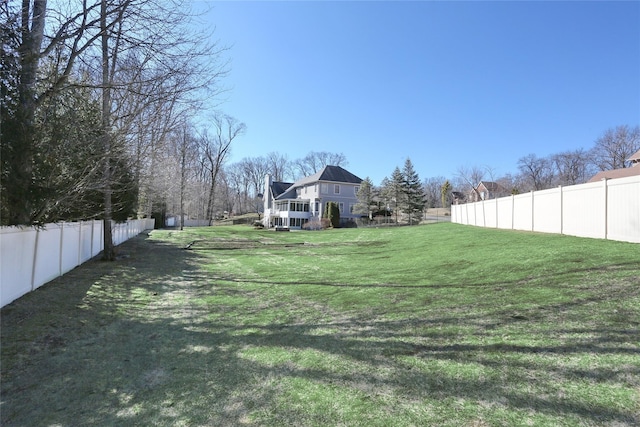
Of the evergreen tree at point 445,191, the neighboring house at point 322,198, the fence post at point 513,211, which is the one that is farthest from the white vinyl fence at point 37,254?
the evergreen tree at point 445,191

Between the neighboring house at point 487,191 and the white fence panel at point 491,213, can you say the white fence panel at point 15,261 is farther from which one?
the neighboring house at point 487,191

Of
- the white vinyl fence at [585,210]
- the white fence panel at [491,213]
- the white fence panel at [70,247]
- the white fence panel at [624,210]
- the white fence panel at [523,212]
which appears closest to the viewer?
the white fence panel at [624,210]

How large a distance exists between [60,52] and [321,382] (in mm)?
7514

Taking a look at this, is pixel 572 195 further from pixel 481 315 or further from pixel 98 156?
pixel 98 156

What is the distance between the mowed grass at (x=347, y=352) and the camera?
2.85 metres

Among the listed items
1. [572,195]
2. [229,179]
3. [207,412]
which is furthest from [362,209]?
[229,179]

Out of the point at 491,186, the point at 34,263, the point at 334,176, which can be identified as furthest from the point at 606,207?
the point at 491,186

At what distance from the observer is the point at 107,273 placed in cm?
1007

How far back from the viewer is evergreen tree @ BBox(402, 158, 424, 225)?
124 feet

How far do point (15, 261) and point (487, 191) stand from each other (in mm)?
67934

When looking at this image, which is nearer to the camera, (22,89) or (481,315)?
(481,315)

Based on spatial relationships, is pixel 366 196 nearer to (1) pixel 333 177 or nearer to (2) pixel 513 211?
(1) pixel 333 177

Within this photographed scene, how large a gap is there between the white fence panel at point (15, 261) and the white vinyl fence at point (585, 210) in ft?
42.7

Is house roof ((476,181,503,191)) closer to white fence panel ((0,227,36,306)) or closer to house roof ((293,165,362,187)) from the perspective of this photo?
house roof ((293,165,362,187))
